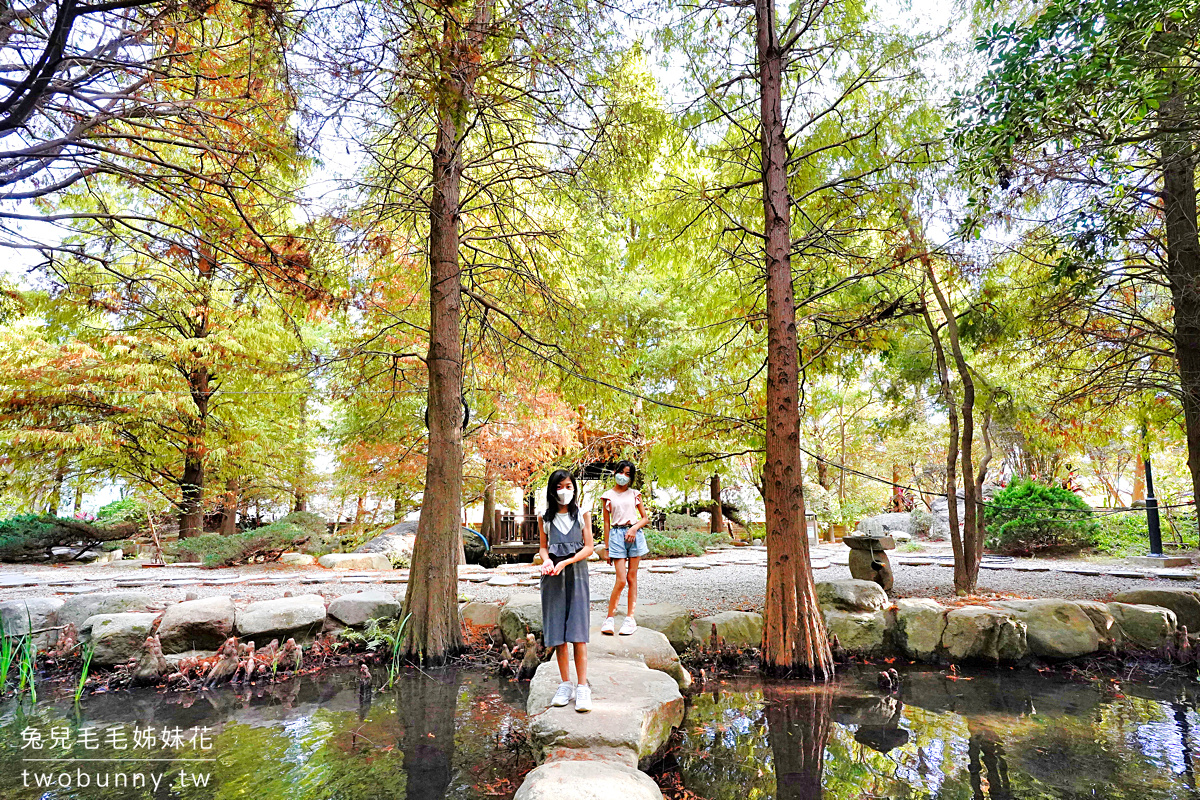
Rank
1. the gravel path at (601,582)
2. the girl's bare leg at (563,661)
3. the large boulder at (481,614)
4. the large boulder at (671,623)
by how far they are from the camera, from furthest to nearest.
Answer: the gravel path at (601,582) → the large boulder at (481,614) → the large boulder at (671,623) → the girl's bare leg at (563,661)

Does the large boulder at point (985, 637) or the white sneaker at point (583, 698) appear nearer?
the white sneaker at point (583, 698)

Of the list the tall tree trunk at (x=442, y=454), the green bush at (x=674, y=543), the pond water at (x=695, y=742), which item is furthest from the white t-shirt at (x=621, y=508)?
the green bush at (x=674, y=543)

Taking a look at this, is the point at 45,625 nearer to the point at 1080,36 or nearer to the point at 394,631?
the point at 394,631

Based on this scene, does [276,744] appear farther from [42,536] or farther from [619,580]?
[42,536]

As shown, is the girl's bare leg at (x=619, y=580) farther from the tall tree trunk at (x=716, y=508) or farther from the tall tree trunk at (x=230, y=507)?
the tall tree trunk at (x=230, y=507)

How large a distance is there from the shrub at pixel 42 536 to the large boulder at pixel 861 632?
16.0 metres

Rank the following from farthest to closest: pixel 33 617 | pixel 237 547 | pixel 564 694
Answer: pixel 237 547 → pixel 33 617 → pixel 564 694

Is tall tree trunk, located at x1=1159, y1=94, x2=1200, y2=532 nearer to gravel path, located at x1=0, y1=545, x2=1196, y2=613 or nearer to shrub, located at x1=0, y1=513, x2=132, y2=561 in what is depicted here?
gravel path, located at x1=0, y1=545, x2=1196, y2=613

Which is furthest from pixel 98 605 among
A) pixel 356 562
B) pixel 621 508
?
pixel 621 508

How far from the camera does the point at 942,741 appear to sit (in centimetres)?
416

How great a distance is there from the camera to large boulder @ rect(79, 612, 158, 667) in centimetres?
586

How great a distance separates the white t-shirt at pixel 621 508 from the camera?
5.73m

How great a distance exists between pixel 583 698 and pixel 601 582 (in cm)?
544

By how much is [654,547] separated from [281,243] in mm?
10314
